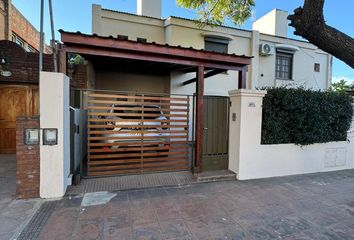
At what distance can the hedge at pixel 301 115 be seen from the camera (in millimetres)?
5543

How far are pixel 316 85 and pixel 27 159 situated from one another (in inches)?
565

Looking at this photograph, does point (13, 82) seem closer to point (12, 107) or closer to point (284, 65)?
point (12, 107)

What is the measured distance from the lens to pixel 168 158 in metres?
5.42

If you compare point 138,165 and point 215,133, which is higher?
point 215,133

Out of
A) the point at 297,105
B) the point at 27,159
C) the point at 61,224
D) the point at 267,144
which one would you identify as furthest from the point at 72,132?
the point at 297,105

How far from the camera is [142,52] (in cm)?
470

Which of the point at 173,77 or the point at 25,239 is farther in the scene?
the point at 173,77

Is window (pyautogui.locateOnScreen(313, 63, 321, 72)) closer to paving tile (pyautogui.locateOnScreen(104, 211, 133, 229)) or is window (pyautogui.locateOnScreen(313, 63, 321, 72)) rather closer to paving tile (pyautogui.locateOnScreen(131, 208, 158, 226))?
paving tile (pyautogui.locateOnScreen(131, 208, 158, 226))

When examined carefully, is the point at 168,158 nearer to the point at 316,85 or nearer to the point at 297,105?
the point at 297,105

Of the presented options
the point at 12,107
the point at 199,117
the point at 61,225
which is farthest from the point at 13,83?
the point at 199,117

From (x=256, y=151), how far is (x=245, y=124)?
30.5 inches

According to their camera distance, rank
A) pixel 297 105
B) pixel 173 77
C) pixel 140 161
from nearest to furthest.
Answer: pixel 140 161 < pixel 297 105 < pixel 173 77

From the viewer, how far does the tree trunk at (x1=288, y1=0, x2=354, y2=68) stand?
123 inches

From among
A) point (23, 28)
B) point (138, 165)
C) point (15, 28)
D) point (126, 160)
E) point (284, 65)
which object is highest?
point (23, 28)
